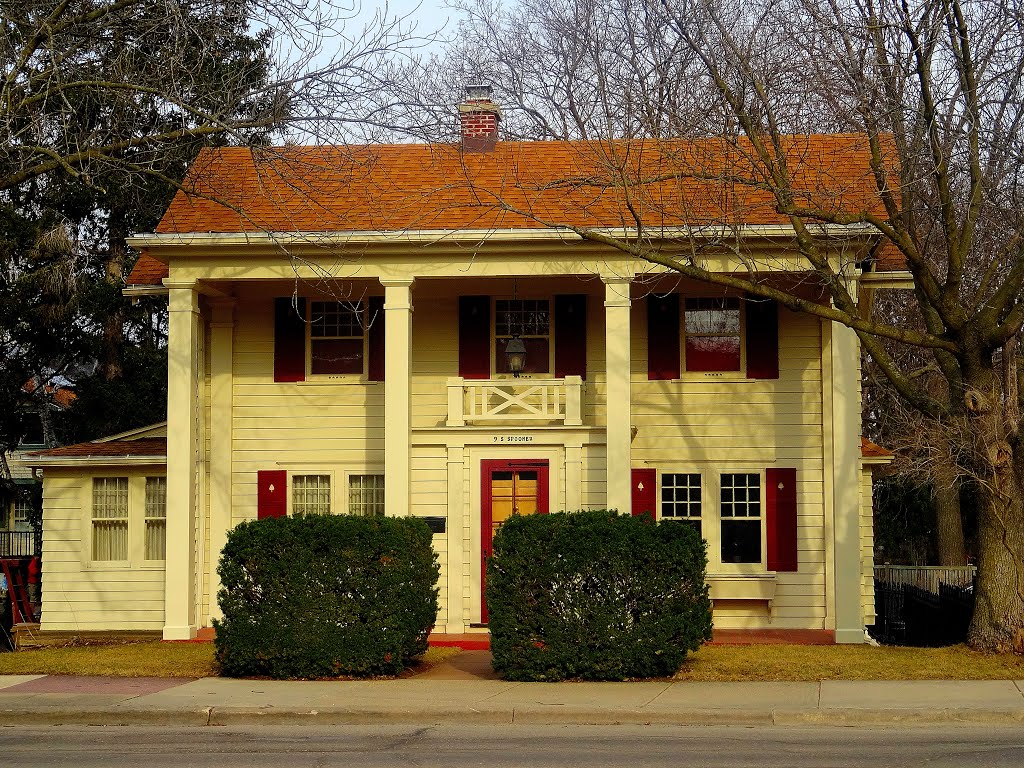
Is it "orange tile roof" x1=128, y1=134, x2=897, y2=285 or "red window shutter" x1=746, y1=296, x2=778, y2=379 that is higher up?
"orange tile roof" x1=128, y1=134, x2=897, y2=285

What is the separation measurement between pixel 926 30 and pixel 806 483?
24.9 feet

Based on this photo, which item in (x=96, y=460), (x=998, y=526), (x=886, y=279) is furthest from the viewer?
(x=96, y=460)

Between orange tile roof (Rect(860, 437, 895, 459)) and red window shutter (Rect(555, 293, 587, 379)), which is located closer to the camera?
orange tile roof (Rect(860, 437, 895, 459))

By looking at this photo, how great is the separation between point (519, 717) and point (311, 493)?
9376 millimetres

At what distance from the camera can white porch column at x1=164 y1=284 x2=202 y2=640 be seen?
19172 millimetres

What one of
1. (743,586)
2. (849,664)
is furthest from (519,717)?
(743,586)

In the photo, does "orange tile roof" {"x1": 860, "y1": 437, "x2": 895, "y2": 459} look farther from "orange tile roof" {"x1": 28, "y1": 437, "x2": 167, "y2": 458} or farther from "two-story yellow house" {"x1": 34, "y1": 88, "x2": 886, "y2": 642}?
"orange tile roof" {"x1": 28, "y1": 437, "x2": 167, "y2": 458}

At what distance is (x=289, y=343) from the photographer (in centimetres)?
2131

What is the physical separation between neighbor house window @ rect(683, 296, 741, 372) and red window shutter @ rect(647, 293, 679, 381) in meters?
0.19

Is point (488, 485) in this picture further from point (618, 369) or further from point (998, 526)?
point (998, 526)

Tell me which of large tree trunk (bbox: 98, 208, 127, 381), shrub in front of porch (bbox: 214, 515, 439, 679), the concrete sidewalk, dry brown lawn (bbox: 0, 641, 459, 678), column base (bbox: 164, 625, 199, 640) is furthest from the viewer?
large tree trunk (bbox: 98, 208, 127, 381)

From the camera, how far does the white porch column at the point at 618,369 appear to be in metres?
19.0

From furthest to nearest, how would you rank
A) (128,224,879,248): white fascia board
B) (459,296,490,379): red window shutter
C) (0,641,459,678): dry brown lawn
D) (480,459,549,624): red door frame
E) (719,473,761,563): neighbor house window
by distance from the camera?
(459,296,490,379): red window shutter
(719,473,761,563): neighbor house window
(480,459,549,624): red door frame
(128,224,879,248): white fascia board
(0,641,459,678): dry brown lawn

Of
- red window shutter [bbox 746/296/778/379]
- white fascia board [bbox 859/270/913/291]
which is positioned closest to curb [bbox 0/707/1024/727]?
white fascia board [bbox 859/270/913/291]
